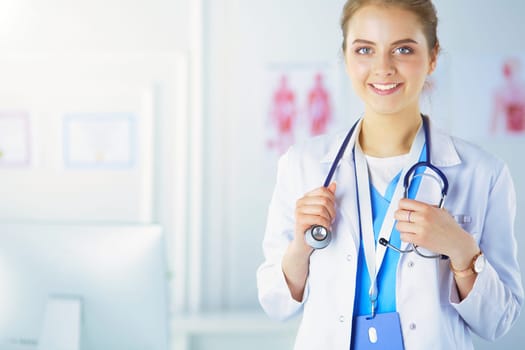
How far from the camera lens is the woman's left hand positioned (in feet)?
3.54

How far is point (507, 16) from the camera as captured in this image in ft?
7.77

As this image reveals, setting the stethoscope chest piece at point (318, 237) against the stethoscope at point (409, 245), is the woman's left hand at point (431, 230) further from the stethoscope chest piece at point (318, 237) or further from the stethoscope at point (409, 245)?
the stethoscope chest piece at point (318, 237)

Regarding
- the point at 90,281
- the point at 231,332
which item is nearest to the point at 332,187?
the point at 90,281

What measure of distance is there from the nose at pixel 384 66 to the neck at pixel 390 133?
0.11 metres

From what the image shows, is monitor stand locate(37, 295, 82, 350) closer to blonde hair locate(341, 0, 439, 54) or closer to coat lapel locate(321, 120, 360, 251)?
coat lapel locate(321, 120, 360, 251)

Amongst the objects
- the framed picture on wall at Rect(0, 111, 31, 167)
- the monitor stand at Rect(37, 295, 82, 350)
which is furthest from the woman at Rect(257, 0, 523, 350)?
the framed picture on wall at Rect(0, 111, 31, 167)

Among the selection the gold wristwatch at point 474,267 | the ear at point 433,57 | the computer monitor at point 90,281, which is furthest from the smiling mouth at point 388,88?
the computer monitor at point 90,281

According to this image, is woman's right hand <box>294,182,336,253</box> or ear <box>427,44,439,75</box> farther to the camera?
ear <box>427,44,439,75</box>

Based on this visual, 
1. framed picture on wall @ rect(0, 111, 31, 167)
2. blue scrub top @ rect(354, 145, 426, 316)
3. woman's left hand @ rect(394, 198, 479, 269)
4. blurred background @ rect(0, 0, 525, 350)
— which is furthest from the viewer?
framed picture on wall @ rect(0, 111, 31, 167)

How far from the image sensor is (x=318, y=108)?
8.09ft

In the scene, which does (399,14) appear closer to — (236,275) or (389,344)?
(389,344)

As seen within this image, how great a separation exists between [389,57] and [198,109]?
1340 mm

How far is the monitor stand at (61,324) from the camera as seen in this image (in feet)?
4.05

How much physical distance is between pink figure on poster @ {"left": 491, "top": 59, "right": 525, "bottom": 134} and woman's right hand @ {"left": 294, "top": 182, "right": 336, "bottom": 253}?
149 cm
